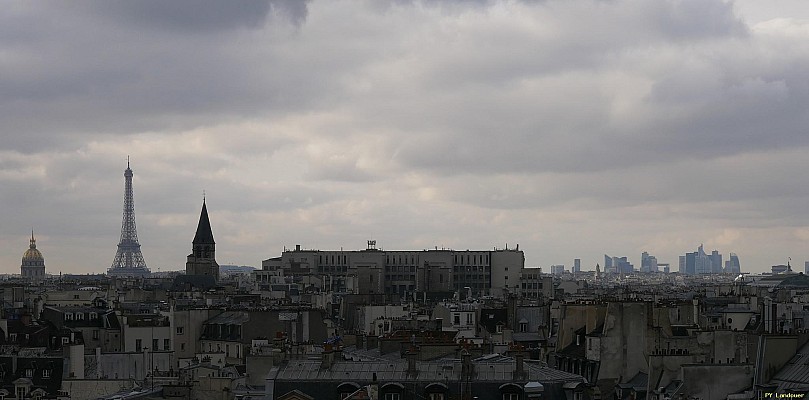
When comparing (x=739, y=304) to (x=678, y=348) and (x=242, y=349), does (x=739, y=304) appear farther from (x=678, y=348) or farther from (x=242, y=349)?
(x=678, y=348)

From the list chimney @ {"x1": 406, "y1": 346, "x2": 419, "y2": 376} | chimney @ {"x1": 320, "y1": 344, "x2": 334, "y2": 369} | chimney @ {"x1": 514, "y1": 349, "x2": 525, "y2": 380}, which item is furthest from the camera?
chimney @ {"x1": 320, "y1": 344, "x2": 334, "y2": 369}

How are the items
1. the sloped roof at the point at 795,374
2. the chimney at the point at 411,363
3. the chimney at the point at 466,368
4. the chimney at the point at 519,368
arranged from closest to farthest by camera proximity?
1. the sloped roof at the point at 795,374
2. the chimney at the point at 466,368
3. the chimney at the point at 519,368
4. the chimney at the point at 411,363

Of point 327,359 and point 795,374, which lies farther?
point 327,359

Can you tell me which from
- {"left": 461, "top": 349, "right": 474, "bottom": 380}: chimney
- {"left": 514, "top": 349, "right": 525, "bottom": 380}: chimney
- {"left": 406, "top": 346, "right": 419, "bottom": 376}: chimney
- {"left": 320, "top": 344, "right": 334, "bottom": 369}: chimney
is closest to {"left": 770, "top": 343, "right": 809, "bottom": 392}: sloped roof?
{"left": 514, "top": 349, "right": 525, "bottom": 380}: chimney

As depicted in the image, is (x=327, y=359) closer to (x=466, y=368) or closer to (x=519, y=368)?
(x=466, y=368)

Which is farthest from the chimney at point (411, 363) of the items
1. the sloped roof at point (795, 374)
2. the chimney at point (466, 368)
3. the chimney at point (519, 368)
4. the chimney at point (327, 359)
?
the sloped roof at point (795, 374)

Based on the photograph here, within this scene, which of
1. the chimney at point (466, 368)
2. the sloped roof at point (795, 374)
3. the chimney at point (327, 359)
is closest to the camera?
the sloped roof at point (795, 374)

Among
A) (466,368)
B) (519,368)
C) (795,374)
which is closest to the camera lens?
(795,374)

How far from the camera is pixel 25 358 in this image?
64625 mm

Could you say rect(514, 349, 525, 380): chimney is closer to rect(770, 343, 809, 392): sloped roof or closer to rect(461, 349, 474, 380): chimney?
rect(461, 349, 474, 380): chimney

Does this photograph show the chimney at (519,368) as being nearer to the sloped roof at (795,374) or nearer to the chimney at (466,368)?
the chimney at (466,368)

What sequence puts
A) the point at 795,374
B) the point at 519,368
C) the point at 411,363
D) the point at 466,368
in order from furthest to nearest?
the point at 411,363, the point at 519,368, the point at 466,368, the point at 795,374

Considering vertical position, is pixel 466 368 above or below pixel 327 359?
below

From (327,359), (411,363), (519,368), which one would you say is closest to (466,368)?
(519,368)
